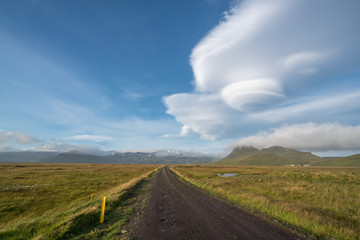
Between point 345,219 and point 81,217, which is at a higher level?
point 81,217

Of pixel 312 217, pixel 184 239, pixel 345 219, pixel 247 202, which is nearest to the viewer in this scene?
pixel 184 239

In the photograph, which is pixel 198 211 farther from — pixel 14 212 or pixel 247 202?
pixel 14 212

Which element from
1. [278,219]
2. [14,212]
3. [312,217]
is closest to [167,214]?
[278,219]

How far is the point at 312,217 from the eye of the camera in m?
10.4

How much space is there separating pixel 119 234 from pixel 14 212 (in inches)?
545

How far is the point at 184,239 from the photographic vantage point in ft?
24.2

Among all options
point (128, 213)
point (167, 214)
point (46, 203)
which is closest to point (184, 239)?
point (167, 214)

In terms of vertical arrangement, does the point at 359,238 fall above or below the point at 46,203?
above

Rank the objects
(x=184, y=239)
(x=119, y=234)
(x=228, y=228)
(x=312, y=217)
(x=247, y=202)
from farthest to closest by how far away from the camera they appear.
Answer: (x=247, y=202)
(x=312, y=217)
(x=228, y=228)
(x=119, y=234)
(x=184, y=239)

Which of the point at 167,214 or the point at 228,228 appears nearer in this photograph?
the point at 228,228

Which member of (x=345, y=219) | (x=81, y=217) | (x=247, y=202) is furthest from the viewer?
(x=247, y=202)

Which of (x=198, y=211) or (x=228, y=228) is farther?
(x=198, y=211)

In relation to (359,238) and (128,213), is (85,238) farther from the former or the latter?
(359,238)

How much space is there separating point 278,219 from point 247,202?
4026mm
